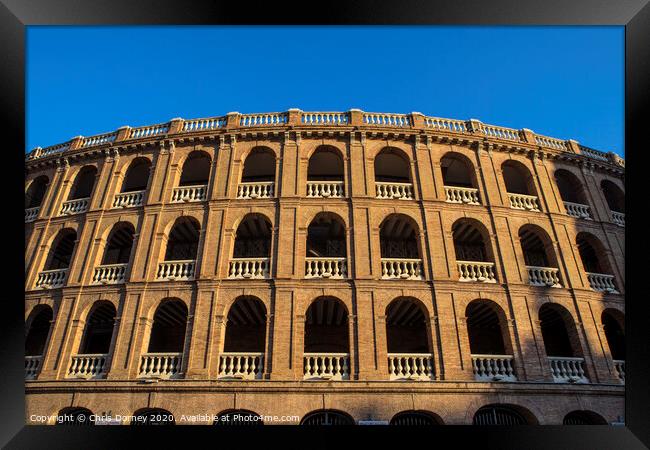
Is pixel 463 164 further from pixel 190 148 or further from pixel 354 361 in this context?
pixel 190 148

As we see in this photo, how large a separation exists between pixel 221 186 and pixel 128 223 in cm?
390

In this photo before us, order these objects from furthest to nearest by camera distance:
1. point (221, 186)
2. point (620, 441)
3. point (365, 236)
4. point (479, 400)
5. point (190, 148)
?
point (190, 148) < point (221, 186) < point (365, 236) < point (479, 400) < point (620, 441)

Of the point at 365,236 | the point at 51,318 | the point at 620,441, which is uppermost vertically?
the point at 365,236

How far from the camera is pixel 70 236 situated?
56.6ft

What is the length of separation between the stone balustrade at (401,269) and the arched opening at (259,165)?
651cm

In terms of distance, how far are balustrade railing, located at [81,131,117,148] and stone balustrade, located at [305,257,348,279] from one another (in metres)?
10.7

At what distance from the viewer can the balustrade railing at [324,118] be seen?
57.2 feet

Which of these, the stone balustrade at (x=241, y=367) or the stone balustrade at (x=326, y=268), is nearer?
the stone balustrade at (x=241, y=367)

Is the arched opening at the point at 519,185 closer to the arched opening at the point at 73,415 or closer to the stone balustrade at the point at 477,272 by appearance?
the stone balustrade at the point at 477,272

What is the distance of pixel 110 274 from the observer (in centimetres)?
1568

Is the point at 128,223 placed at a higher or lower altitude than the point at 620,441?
higher

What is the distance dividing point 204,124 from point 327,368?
36.7 ft

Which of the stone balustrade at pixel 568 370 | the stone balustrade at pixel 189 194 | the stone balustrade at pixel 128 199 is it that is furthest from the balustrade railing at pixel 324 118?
the stone balustrade at pixel 568 370

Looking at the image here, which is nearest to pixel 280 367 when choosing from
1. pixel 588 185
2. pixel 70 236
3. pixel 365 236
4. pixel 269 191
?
pixel 365 236
